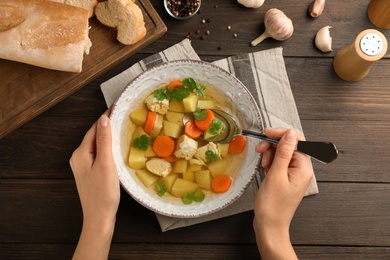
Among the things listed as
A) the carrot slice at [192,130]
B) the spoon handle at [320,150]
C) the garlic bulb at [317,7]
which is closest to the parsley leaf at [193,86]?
the carrot slice at [192,130]

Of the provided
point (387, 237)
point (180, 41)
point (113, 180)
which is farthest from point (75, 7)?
point (387, 237)

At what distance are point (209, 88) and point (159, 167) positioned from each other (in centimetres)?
37

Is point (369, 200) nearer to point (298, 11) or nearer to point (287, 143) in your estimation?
point (287, 143)

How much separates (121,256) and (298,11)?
1252 mm

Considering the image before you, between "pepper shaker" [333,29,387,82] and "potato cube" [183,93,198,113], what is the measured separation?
615 millimetres

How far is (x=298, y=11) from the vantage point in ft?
6.31

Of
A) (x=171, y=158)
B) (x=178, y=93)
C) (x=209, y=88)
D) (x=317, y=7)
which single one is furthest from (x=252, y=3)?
(x=171, y=158)

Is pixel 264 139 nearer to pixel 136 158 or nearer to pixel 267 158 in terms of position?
pixel 267 158

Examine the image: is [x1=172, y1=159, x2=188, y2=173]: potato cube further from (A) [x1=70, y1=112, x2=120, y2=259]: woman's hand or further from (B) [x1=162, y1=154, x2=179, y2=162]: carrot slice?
(A) [x1=70, y1=112, x2=120, y2=259]: woman's hand

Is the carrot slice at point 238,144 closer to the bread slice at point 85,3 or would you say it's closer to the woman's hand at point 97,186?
the woman's hand at point 97,186

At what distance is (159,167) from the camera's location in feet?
5.69

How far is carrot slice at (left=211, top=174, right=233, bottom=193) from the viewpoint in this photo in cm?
174

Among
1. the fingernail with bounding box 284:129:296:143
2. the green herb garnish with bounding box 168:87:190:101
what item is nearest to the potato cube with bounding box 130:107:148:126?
the green herb garnish with bounding box 168:87:190:101

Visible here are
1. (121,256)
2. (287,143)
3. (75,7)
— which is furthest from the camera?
(121,256)
